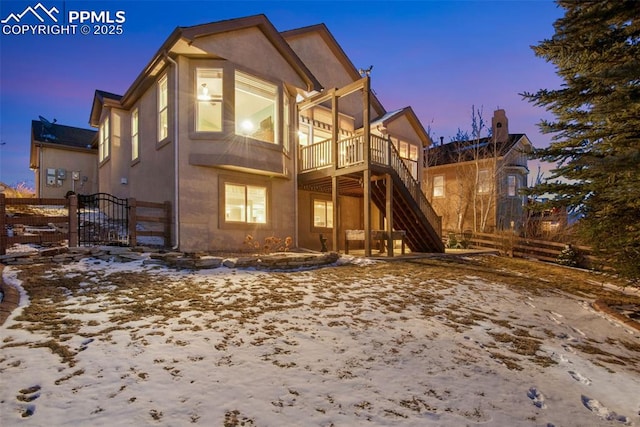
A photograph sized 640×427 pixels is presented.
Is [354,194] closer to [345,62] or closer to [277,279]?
Answer: [345,62]

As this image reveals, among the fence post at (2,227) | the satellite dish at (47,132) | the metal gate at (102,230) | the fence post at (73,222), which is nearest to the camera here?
the fence post at (2,227)

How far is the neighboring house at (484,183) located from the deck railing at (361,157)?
934 cm

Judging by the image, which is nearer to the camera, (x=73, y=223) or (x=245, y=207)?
(x=73, y=223)

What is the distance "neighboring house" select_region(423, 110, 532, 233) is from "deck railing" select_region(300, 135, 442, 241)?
30.7 ft

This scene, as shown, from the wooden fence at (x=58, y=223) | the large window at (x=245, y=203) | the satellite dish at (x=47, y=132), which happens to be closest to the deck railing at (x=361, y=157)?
the large window at (x=245, y=203)

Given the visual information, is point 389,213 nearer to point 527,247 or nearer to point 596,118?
point 596,118

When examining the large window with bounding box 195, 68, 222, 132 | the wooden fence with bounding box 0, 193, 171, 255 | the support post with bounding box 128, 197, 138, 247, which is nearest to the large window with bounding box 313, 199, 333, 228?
the large window with bounding box 195, 68, 222, 132

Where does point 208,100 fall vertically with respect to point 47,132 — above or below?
below

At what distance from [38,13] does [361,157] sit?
10.2 m

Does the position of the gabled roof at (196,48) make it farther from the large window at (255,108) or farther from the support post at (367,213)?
the support post at (367,213)

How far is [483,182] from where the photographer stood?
892 inches

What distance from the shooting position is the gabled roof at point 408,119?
1661 cm

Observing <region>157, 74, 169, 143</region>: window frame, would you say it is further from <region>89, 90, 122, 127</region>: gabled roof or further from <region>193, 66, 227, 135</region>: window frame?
<region>89, 90, 122, 127</region>: gabled roof

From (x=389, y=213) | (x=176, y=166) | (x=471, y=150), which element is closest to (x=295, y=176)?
(x=389, y=213)
